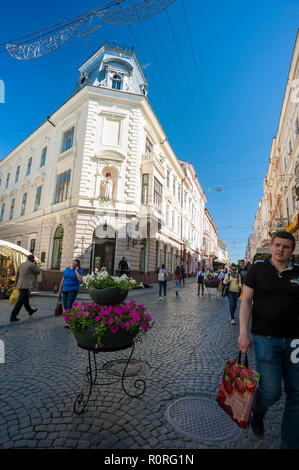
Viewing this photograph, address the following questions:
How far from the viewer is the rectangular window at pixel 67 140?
2021 centimetres

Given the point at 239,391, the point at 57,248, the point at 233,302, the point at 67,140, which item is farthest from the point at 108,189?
the point at 239,391

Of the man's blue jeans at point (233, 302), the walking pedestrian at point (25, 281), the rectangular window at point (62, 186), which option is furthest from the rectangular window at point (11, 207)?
the man's blue jeans at point (233, 302)

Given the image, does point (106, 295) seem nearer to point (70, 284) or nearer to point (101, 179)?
point (70, 284)

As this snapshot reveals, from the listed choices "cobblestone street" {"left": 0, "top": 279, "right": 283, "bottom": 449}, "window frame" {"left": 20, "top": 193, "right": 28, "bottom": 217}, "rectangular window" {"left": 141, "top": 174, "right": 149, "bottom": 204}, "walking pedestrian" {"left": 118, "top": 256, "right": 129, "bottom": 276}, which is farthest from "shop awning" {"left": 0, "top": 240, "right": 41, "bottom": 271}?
"window frame" {"left": 20, "top": 193, "right": 28, "bottom": 217}

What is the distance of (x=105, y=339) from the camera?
278 cm

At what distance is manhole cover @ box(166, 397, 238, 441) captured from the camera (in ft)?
7.49

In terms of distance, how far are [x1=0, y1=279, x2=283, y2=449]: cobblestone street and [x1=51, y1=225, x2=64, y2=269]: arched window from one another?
13.6 metres

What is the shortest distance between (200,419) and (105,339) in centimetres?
131

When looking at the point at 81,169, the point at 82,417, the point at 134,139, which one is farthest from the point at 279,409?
the point at 134,139

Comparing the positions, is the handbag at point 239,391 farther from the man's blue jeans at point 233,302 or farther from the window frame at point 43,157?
the window frame at point 43,157

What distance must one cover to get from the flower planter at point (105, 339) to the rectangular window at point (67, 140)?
20.1m

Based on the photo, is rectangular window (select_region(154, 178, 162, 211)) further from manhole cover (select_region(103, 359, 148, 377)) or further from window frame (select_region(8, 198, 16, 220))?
manhole cover (select_region(103, 359, 148, 377))

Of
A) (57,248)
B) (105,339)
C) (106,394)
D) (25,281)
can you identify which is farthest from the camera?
(57,248)
